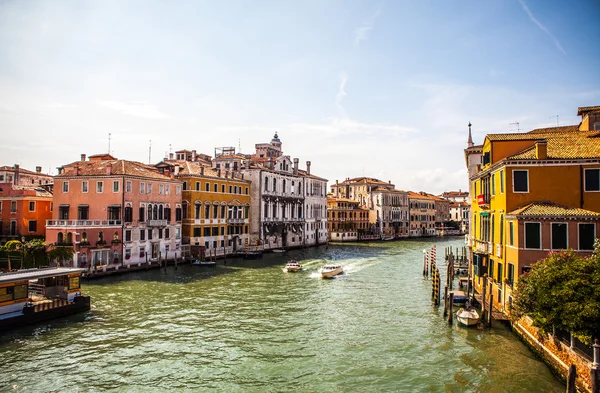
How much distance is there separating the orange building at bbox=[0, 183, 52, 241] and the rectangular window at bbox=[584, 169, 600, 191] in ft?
111

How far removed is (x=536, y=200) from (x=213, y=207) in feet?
92.1

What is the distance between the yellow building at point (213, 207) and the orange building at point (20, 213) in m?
10.0

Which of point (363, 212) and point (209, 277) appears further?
point (363, 212)

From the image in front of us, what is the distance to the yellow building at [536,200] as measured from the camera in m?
14.5

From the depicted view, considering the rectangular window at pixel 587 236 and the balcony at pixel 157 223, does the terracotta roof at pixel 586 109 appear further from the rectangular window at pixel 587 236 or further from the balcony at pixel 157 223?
the balcony at pixel 157 223

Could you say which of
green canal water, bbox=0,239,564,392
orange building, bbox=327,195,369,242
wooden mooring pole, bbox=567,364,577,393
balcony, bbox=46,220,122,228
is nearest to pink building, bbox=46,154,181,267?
balcony, bbox=46,220,122,228

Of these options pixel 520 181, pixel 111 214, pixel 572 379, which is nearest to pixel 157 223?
pixel 111 214

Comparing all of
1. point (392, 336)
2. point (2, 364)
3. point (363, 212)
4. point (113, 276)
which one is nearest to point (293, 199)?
point (363, 212)

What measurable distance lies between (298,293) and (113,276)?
11664 millimetres

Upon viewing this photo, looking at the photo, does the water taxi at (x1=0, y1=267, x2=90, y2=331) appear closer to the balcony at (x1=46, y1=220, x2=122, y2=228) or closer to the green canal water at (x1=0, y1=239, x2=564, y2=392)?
the green canal water at (x1=0, y1=239, x2=564, y2=392)

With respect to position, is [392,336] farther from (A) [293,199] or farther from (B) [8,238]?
(A) [293,199]

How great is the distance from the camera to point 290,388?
11.8 metres

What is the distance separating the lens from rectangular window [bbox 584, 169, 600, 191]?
1541 centimetres

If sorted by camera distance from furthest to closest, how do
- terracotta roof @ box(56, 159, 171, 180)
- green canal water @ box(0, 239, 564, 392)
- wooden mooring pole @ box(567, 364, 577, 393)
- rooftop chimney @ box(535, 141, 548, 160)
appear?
terracotta roof @ box(56, 159, 171, 180) < rooftop chimney @ box(535, 141, 548, 160) < green canal water @ box(0, 239, 564, 392) < wooden mooring pole @ box(567, 364, 577, 393)
